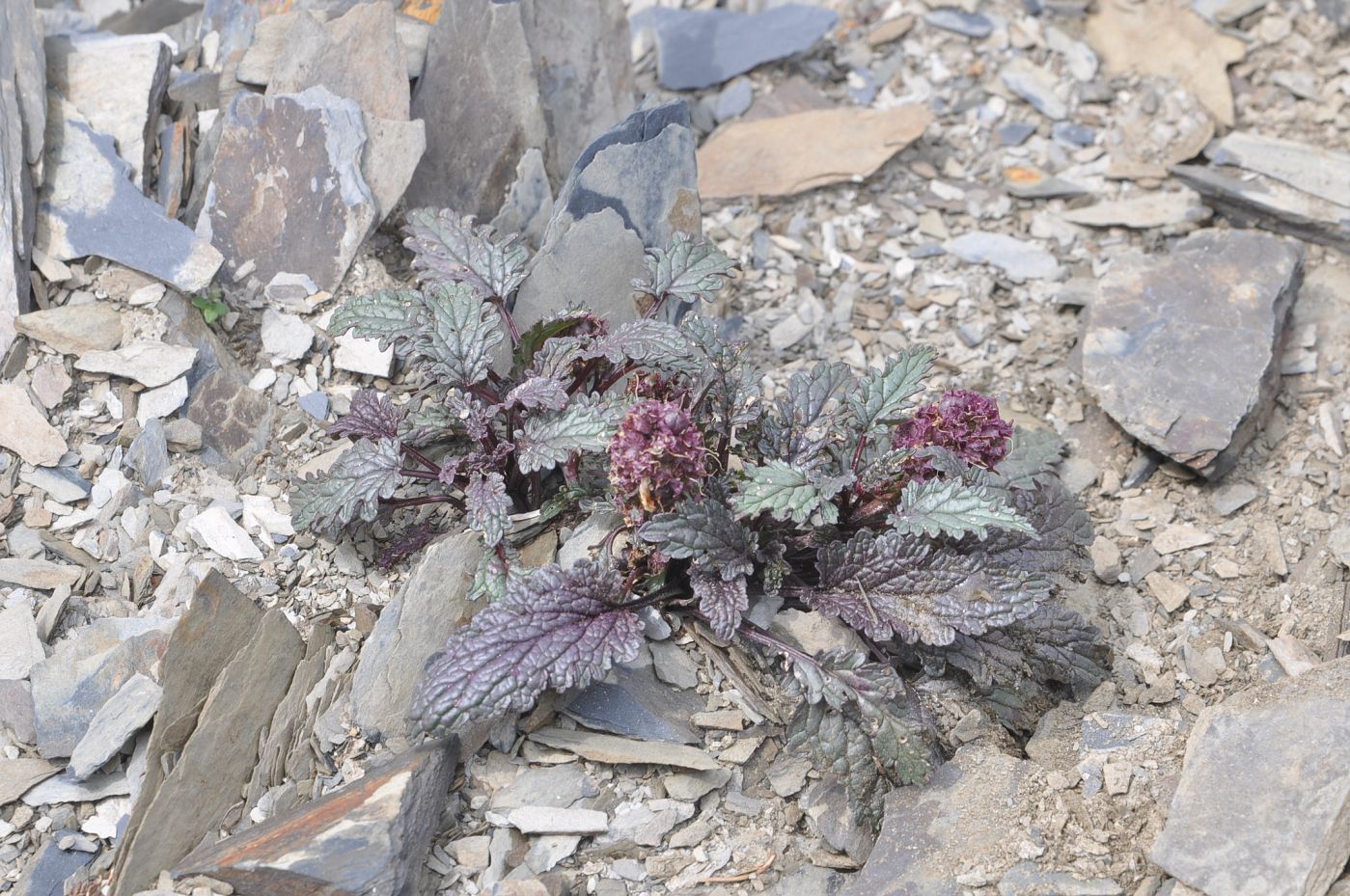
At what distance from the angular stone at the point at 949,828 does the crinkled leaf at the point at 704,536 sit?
2.00 ft

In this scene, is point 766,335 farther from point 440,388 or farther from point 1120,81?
point 1120,81

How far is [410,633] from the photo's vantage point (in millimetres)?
2672

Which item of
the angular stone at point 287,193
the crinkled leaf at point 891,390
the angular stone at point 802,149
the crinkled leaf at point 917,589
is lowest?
the crinkled leaf at point 917,589

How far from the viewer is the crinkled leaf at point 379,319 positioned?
9.74ft

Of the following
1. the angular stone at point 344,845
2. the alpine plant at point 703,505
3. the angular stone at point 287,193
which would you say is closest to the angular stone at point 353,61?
the angular stone at point 287,193

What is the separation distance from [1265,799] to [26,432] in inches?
118

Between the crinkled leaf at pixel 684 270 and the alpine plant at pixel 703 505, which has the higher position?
the crinkled leaf at pixel 684 270

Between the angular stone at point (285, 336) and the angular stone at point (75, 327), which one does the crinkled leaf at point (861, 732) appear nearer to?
the angular stone at point (285, 336)

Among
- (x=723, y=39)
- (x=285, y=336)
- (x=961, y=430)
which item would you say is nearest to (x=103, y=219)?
(x=285, y=336)

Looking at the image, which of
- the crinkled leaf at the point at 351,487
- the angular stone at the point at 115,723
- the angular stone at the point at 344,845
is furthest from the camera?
the crinkled leaf at the point at 351,487

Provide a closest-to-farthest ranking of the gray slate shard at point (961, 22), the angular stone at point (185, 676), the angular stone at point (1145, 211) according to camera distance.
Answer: the angular stone at point (185, 676) < the angular stone at point (1145, 211) < the gray slate shard at point (961, 22)

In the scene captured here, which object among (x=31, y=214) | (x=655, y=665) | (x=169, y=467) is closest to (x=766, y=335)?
(x=655, y=665)

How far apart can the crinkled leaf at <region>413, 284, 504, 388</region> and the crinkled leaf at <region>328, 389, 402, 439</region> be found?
0.15 m

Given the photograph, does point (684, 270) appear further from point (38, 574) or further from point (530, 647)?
point (38, 574)
